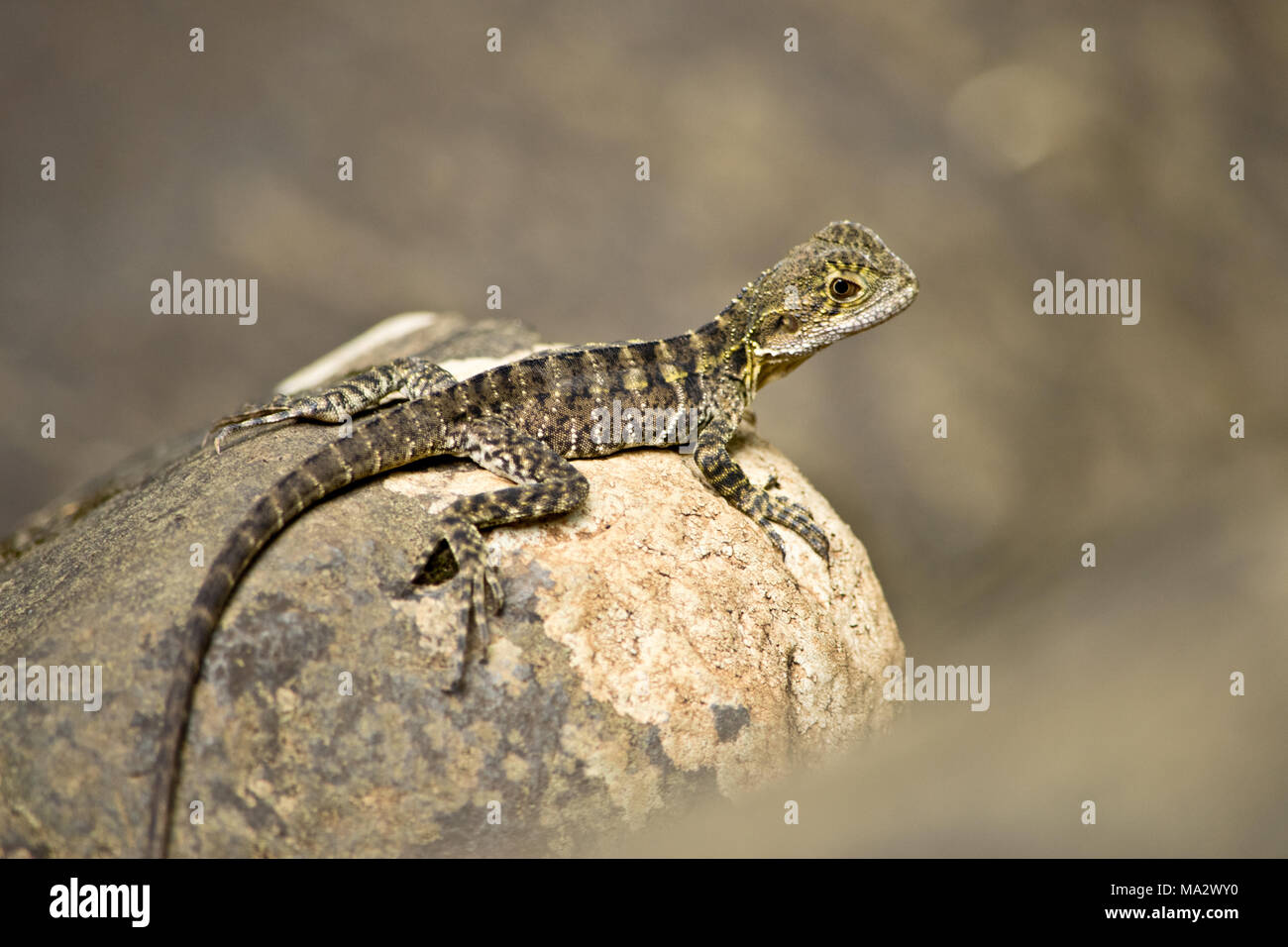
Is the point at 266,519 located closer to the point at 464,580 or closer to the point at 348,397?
the point at 464,580

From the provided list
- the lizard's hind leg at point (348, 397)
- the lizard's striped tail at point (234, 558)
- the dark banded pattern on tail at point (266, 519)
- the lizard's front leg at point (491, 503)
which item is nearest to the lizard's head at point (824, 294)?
the lizard's front leg at point (491, 503)

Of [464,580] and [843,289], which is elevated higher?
[843,289]

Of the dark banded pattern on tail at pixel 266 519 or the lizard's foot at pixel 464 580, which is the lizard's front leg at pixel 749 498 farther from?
the lizard's foot at pixel 464 580

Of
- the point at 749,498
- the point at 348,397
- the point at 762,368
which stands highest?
the point at 762,368

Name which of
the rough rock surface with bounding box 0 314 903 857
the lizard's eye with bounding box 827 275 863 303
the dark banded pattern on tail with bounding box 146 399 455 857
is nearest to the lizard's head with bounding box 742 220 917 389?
the lizard's eye with bounding box 827 275 863 303

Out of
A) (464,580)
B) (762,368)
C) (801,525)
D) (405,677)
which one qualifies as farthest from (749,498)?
(405,677)

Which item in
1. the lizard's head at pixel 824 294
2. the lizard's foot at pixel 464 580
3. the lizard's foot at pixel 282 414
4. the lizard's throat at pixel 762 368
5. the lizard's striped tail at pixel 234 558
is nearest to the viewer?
the lizard's striped tail at pixel 234 558
